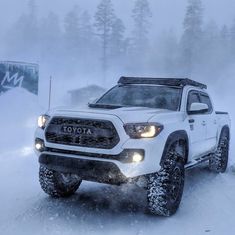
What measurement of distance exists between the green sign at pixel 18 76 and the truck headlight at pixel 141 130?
10738mm

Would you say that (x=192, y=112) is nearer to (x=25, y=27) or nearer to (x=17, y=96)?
(x=17, y=96)

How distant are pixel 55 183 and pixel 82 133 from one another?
1407 millimetres

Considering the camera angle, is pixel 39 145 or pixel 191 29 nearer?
pixel 39 145

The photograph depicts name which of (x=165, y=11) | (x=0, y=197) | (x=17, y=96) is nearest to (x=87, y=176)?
(x=0, y=197)

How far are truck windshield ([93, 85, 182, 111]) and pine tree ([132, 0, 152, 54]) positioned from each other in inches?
2243

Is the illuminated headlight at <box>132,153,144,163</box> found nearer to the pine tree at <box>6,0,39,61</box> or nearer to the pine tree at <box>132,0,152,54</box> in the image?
the pine tree at <box>132,0,152,54</box>

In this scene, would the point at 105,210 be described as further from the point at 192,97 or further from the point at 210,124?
the point at 210,124

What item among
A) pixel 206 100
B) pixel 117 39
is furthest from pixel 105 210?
pixel 117 39

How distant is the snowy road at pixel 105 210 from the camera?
16.9ft

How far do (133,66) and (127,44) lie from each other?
15.6ft

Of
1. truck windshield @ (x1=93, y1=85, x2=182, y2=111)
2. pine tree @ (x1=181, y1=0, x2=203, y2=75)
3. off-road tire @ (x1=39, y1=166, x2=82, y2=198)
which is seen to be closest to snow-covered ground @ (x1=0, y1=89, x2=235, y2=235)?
off-road tire @ (x1=39, y1=166, x2=82, y2=198)

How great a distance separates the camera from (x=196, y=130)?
6.79 metres

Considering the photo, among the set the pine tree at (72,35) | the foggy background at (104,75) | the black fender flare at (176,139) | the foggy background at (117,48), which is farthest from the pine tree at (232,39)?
the black fender flare at (176,139)

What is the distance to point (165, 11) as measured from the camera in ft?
366
